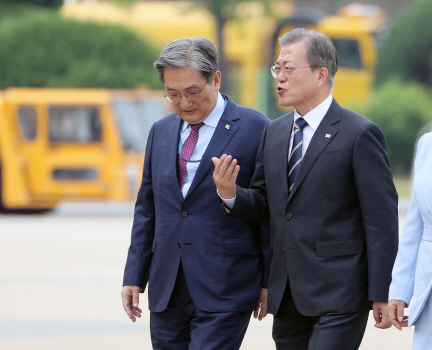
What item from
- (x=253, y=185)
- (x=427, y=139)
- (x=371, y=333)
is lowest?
(x=371, y=333)

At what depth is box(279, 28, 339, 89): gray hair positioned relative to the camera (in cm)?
359

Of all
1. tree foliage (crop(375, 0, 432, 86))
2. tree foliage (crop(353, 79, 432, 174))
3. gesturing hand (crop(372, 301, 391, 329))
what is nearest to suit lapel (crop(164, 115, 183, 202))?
gesturing hand (crop(372, 301, 391, 329))

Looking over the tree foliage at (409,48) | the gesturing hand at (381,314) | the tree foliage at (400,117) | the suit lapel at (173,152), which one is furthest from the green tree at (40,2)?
the gesturing hand at (381,314)

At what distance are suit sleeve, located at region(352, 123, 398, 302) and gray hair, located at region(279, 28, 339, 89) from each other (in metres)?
0.33

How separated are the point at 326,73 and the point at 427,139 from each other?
0.57m

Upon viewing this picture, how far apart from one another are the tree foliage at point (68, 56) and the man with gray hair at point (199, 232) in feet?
54.0

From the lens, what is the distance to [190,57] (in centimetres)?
369

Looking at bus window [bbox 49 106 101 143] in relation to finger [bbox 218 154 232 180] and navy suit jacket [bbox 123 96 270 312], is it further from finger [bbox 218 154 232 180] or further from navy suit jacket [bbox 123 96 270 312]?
finger [bbox 218 154 232 180]

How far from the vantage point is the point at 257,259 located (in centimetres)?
380

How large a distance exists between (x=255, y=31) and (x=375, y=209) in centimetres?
2265

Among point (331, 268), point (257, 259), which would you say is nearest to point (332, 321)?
point (331, 268)

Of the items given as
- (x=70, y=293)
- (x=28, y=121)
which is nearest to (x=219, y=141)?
(x=70, y=293)

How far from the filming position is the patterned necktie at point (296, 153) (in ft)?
11.8

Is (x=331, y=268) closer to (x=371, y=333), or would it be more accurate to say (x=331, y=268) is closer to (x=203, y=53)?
(x=203, y=53)
